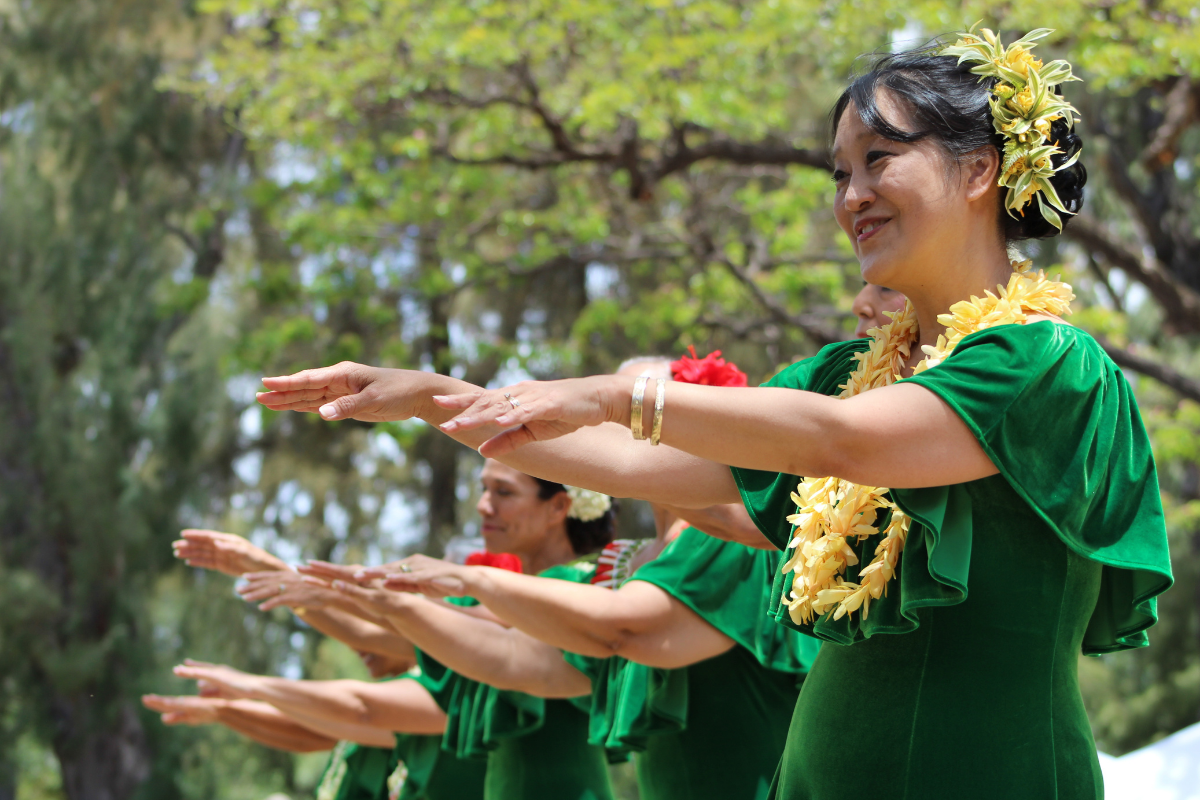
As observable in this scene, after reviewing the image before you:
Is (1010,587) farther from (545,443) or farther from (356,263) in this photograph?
(356,263)

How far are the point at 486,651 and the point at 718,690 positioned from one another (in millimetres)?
650

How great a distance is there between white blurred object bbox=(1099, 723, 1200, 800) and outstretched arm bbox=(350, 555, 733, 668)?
1.97 meters

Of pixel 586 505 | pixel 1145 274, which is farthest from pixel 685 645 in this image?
pixel 1145 274

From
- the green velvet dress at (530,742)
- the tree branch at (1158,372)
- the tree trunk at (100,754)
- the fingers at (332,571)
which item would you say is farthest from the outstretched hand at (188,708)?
the tree trunk at (100,754)

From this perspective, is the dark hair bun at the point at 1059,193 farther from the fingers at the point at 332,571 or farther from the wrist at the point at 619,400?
the fingers at the point at 332,571

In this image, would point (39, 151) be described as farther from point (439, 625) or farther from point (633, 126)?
point (439, 625)

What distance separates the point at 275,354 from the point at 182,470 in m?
2.73

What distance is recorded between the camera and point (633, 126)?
9.02 meters

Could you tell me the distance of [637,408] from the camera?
5.33 ft

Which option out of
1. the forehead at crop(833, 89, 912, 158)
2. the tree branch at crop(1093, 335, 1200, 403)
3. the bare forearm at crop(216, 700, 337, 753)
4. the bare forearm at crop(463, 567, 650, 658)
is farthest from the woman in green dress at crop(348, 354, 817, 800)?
the tree branch at crop(1093, 335, 1200, 403)

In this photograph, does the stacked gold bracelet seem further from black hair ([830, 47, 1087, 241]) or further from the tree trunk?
the tree trunk

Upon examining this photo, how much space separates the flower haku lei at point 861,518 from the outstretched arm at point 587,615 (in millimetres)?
1047

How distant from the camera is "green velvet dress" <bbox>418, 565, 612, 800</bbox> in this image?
3670 millimetres

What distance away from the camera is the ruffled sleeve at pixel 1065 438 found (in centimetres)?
165
